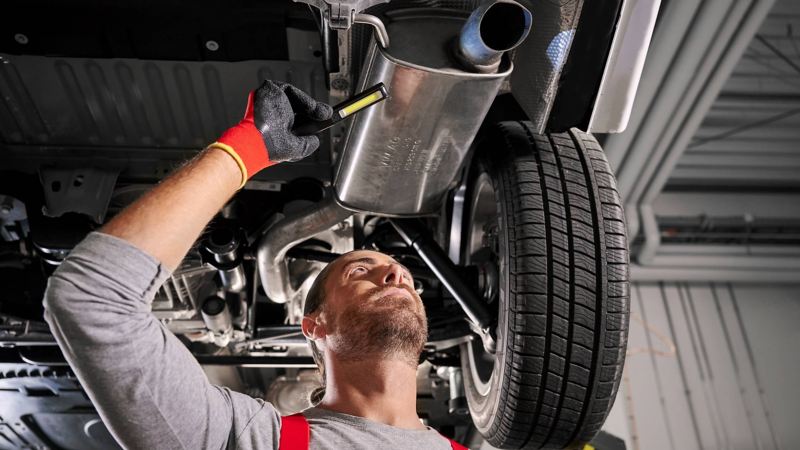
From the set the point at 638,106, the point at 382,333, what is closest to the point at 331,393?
the point at 382,333

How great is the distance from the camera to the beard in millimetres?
1470

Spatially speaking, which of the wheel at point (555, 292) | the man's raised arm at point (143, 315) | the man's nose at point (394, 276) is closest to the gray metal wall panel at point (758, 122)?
the wheel at point (555, 292)

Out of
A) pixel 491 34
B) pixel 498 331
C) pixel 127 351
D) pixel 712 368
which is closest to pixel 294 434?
pixel 127 351

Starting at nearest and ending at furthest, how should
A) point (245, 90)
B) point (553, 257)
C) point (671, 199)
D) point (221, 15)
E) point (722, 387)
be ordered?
point (553, 257)
point (221, 15)
point (245, 90)
point (722, 387)
point (671, 199)

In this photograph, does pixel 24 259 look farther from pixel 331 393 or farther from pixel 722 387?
pixel 722 387

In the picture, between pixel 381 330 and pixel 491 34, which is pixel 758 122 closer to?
pixel 491 34

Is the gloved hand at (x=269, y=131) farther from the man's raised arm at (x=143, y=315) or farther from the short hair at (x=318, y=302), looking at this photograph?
the short hair at (x=318, y=302)

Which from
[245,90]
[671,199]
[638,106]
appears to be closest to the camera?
[245,90]

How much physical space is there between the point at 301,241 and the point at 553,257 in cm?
75

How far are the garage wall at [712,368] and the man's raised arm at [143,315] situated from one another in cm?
330

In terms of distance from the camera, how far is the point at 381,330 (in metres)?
1.47

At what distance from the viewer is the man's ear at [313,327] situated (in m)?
1.61

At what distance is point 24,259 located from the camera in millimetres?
2246

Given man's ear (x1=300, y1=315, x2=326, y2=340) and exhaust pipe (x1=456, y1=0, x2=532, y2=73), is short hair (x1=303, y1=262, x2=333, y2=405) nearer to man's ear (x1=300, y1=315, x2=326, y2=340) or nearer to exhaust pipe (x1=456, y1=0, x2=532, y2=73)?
man's ear (x1=300, y1=315, x2=326, y2=340)
